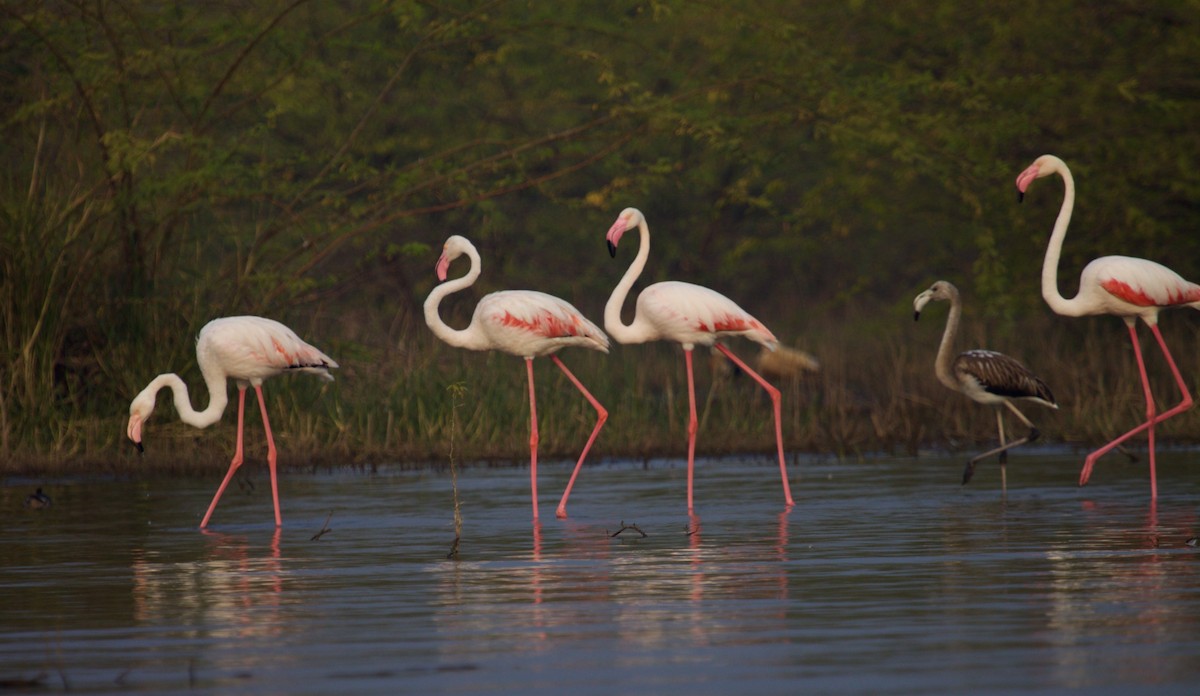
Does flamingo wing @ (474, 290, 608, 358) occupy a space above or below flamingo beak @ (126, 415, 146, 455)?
above

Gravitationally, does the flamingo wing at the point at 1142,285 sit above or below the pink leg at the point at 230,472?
above

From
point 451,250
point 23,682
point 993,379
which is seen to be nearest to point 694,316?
point 451,250

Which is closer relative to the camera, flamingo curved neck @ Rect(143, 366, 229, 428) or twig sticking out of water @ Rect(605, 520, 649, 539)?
twig sticking out of water @ Rect(605, 520, 649, 539)

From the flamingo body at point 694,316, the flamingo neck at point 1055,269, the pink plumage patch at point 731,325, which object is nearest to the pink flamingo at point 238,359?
the flamingo body at point 694,316

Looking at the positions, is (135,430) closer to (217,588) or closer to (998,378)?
(217,588)

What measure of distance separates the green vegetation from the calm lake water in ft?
9.94

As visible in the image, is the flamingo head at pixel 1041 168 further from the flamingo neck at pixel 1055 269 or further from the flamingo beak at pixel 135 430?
the flamingo beak at pixel 135 430

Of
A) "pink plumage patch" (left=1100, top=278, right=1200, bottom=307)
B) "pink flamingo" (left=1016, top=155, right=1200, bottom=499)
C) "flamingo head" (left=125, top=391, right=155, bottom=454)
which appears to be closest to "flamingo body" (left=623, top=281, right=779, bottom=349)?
"pink flamingo" (left=1016, top=155, right=1200, bottom=499)

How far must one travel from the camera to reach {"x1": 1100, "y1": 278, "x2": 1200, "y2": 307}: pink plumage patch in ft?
42.2

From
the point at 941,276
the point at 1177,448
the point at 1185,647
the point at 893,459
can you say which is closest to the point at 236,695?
the point at 1185,647

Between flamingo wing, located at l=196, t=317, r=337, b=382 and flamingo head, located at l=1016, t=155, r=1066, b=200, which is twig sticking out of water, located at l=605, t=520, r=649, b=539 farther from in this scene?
flamingo head, located at l=1016, t=155, r=1066, b=200

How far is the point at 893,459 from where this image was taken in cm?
1571

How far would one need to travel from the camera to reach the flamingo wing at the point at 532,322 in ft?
41.7

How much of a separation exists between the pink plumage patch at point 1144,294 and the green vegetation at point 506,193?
10.9 ft
